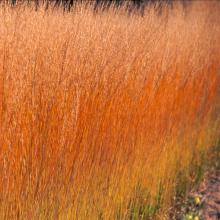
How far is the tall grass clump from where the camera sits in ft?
5.79

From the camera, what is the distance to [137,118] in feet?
8.22

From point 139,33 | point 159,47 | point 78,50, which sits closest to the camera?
point 78,50

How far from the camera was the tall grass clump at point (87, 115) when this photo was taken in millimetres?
1765

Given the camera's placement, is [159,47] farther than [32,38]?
Yes

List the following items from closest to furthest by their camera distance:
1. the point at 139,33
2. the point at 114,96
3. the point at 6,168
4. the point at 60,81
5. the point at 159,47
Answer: the point at 6,168 → the point at 60,81 → the point at 114,96 → the point at 139,33 → the point at 159,47

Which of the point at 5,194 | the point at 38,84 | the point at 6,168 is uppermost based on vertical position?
the point at 38,84

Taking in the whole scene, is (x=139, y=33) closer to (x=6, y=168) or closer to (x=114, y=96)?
(x=114, y=96)

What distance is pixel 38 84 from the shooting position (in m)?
1.79

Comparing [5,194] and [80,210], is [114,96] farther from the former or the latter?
[5,194]

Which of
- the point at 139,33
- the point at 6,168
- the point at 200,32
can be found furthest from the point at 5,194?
the point at 200,32

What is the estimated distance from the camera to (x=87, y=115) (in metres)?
2.05

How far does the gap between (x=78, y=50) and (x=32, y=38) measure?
0.77ft

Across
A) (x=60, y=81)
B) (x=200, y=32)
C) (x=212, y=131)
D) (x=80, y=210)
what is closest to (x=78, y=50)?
(x=60, y=81)

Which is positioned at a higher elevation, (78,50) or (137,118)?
(78,50)
